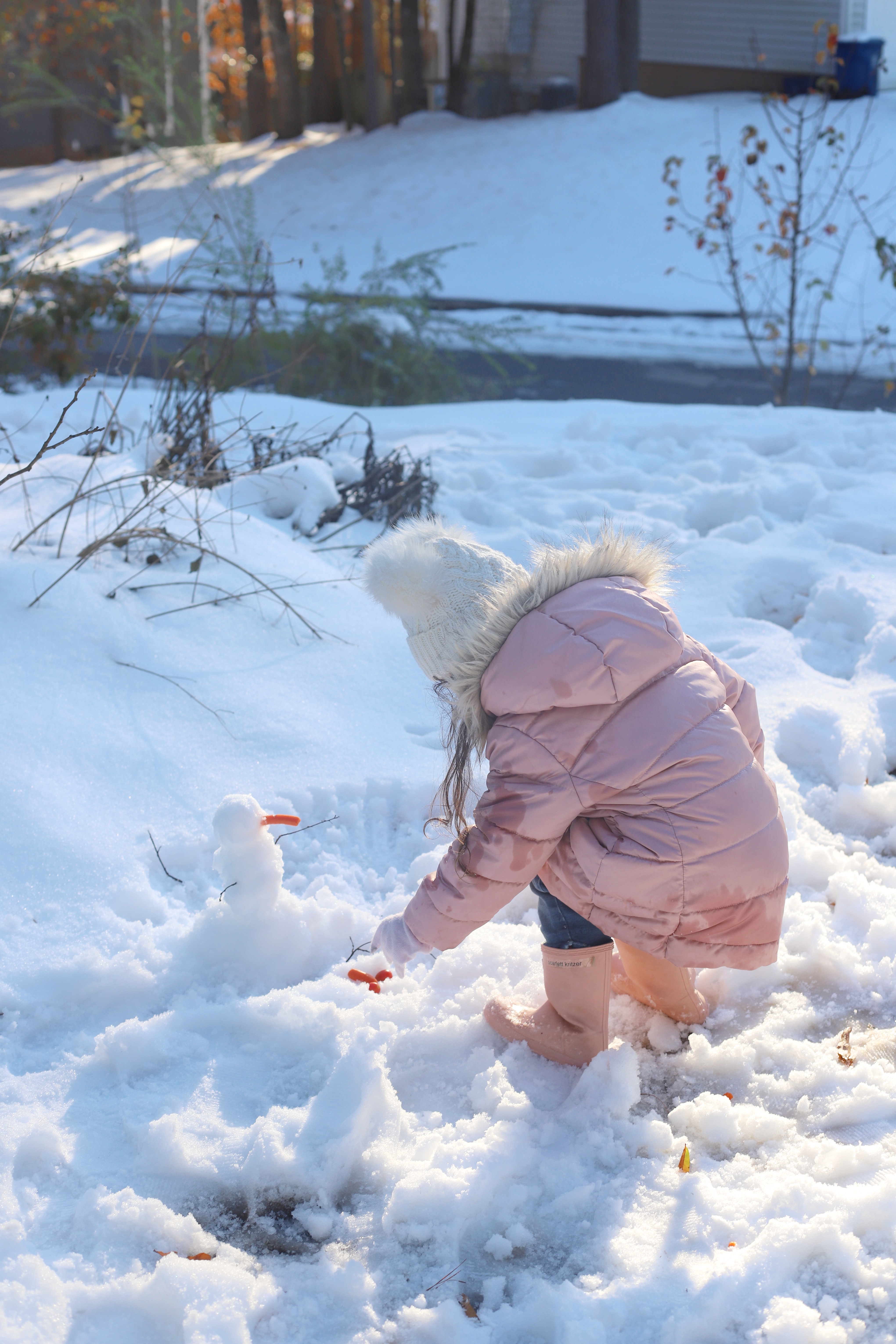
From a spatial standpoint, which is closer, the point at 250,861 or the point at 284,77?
the point at 250,861

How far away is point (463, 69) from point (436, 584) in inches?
739

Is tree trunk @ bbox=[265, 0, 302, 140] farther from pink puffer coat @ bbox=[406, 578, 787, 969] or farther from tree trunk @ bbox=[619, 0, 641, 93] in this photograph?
pink puffer coat @ bbox=[406, 578, 787, 969]

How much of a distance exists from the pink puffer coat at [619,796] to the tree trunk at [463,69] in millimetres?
18756

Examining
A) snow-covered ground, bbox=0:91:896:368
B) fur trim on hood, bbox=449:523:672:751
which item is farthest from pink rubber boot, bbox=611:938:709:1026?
snow-covered ground, bbox=0:91:896:368

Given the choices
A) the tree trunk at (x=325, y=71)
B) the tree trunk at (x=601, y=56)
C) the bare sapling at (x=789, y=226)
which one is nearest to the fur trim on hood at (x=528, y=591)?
the bare sapling at (x=789, y=226)

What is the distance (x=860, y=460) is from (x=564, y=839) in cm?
346

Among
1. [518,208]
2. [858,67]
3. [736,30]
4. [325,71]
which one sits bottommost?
[518,208]

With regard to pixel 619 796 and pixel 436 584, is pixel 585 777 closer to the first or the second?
pixel 619 796

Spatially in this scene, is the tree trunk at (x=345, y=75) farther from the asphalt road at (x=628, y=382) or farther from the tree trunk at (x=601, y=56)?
the asphalt road at (x=628, y=382)

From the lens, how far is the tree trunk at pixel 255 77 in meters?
18.5

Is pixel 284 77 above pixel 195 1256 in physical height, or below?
above

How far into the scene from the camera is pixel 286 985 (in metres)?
2.07

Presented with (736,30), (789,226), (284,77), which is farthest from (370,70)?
(789,226)

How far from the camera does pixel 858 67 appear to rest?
14906mm
